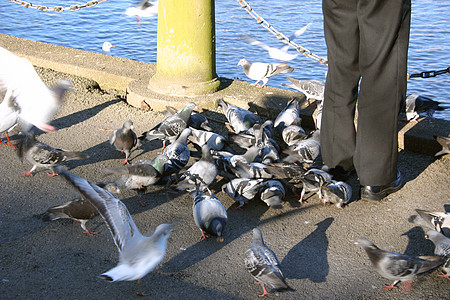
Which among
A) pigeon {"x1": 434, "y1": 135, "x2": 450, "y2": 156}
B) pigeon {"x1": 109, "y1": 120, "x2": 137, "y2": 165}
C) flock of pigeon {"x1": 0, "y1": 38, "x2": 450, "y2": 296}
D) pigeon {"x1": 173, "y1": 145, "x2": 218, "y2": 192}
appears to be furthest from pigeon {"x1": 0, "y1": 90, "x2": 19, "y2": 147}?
pigeon {"x1": 434, "y1": 135, "x2": 450, "y2": 156}

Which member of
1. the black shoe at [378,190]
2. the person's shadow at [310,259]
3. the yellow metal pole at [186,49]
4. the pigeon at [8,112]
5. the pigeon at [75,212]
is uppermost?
the yellow metal pole at [186,49]

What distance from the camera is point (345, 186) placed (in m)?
4.54

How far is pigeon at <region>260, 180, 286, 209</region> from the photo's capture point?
4.49m

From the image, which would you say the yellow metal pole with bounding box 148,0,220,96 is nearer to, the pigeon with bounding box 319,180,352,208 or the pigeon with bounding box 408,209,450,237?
the pigeon with bounding box 319,180,352,208

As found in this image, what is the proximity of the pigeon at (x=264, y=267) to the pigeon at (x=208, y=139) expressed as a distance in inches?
75.0

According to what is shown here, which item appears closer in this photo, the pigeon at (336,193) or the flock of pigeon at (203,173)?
the flock of pigeon at (203,173)

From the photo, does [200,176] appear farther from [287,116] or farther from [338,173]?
[287,116]

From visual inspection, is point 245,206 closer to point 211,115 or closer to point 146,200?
point 146,200

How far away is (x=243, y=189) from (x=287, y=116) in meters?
1.63

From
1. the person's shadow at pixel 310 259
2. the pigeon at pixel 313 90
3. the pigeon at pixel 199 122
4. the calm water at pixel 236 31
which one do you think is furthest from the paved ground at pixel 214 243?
the calm water at pixel 236 31

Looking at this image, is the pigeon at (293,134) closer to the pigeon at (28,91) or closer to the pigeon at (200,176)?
the pigeon at (200,176)

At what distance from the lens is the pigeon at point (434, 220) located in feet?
13.2

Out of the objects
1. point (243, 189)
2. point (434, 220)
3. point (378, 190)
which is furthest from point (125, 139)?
point (434, 220)

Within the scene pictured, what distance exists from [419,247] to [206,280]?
65.9 inches
